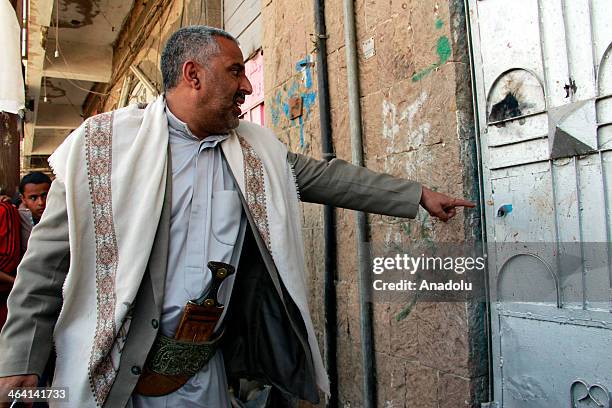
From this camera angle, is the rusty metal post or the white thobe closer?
the white thobe

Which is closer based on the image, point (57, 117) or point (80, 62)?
point (80, 62)

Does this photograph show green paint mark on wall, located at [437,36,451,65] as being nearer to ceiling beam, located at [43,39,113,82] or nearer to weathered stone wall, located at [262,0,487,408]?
weathered stone wall, located at [262,0,487,408]

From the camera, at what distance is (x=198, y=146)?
6.66 feet

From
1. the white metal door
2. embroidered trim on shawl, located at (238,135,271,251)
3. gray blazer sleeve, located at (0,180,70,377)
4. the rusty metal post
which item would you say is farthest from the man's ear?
the rusty metal post

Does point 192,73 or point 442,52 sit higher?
point 442,52

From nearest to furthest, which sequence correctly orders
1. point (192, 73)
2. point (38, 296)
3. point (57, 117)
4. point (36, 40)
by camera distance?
1. point (38, 296)
2. point (192, 73)
3. point (36, 40)
4. point (57, 117)

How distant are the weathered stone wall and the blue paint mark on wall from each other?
0.02m

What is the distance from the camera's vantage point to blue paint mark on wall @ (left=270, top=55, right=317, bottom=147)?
3443 millimetres

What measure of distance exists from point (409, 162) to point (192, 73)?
1175 millimetres

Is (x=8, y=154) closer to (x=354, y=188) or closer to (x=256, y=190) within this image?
(x=256, y=190)

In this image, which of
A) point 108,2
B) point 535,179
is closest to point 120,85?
point 108,2

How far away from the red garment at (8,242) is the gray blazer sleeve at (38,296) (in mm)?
2205

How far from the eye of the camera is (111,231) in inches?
69.8

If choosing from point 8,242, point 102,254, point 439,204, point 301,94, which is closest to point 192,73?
point 102,254
